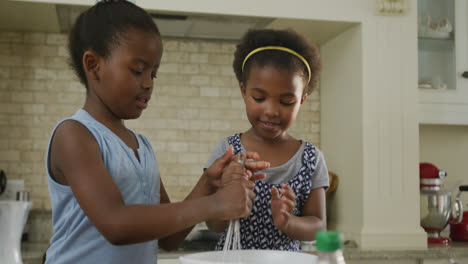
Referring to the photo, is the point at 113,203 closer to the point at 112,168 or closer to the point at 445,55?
the point at 112,168

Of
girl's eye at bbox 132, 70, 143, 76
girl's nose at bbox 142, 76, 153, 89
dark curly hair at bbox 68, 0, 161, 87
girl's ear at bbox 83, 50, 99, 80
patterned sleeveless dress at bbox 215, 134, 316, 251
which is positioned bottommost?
patterned sleeveless dress at bbox 215, 134, 316, 251

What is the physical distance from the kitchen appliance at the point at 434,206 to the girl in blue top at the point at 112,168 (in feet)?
5.63

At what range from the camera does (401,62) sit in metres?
2.39

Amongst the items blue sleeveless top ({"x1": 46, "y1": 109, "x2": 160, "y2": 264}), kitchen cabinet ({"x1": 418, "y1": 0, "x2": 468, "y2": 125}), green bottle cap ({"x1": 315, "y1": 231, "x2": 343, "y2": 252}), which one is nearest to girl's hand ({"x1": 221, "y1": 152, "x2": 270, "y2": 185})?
blue sleeveless top ({"x1": 46, "y1": 109, "x2": 160, "y2": 264})

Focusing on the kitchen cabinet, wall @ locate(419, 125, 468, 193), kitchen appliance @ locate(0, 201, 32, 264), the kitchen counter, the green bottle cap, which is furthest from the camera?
wall @ locate(419, 125, 468, 193)

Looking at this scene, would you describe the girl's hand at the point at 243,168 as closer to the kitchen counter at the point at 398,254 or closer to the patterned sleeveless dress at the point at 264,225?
the patterned sleeveless dress at the point at 264,225

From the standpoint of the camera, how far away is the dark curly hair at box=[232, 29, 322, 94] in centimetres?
120

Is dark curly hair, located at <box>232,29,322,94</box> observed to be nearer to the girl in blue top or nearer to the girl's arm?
the girl in blue top

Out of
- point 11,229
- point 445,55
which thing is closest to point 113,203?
point 11,229

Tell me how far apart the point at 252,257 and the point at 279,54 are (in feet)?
1.72

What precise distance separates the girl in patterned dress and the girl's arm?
0.94ft

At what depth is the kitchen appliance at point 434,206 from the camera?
246 centimetres

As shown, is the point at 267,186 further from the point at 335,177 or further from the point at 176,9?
the point at 335,177

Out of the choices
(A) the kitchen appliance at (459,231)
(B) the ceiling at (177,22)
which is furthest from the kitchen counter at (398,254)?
(B) the ceiling at (177,22)
